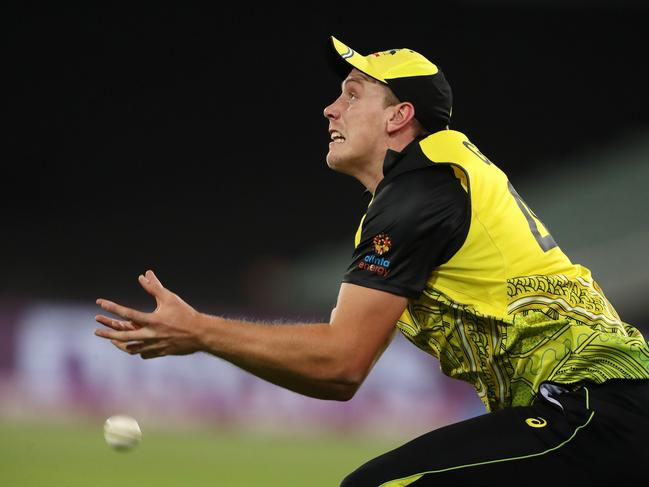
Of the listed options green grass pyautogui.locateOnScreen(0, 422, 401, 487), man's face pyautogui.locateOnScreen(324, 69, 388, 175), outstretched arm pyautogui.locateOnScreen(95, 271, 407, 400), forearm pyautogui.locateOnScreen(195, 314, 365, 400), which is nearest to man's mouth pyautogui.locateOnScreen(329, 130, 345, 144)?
man's face pyautogui.locateOnScreen(324, 69, 388, 175)

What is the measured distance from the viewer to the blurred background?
1255 cm

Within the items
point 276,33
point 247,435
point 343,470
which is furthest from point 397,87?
point 276,33

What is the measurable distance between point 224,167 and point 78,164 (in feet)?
7.33

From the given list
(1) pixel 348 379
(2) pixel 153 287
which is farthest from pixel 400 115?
(2) pixel 153 287

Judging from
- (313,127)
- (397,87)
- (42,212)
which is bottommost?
(397,87)

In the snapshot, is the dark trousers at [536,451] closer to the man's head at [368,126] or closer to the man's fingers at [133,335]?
the man's fingers at [133,335]

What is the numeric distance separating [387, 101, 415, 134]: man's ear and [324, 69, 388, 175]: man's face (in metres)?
0.03

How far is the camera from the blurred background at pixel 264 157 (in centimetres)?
1255

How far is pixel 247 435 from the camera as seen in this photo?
11.5 m

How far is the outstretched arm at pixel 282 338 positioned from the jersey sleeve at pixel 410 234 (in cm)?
7

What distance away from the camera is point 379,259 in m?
3.44

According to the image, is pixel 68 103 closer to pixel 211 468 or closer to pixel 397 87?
pixel 211 468

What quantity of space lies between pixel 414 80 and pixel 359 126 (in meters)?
0.29

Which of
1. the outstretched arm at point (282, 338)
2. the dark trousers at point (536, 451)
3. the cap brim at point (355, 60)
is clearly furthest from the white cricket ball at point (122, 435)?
the cap brim at point (355, 60)
